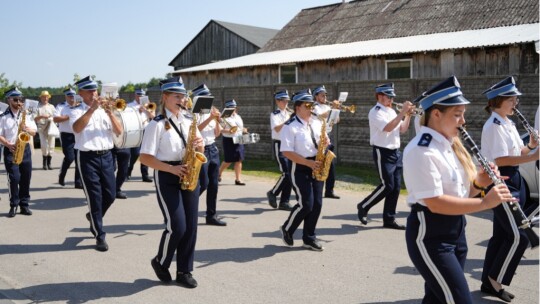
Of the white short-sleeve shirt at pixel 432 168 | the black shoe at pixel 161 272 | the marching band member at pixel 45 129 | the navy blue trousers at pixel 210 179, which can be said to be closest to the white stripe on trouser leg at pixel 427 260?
the white short-sleeve shirt at pixel 432 168

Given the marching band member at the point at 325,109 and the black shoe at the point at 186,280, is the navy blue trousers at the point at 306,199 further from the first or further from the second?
the marching band member at the point at 325,109

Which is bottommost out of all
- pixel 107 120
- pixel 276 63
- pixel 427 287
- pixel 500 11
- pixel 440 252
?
pixel 427 287

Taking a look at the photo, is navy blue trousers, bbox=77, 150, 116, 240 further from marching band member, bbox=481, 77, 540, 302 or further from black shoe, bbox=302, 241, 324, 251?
marching band member, bbox=481, 77, 540, 302

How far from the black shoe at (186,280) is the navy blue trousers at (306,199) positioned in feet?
6.10

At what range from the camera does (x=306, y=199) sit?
24.0 feet

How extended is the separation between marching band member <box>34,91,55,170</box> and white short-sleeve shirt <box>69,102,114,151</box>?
978cm

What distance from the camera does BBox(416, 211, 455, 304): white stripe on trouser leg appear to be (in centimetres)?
384

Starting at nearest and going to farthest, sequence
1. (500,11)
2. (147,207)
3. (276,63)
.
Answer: (147,207)
(500,11)
(276,63)

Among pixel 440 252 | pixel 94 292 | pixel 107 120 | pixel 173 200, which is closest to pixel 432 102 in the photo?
pixel 440 252

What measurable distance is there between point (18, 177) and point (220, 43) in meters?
33.4

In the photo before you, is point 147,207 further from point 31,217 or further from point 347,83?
point 347,83

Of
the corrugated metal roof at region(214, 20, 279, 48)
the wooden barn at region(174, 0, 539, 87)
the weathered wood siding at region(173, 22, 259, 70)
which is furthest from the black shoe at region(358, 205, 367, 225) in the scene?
the weathered wood siding at region(173, 22, 259, 70)

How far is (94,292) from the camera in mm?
5863

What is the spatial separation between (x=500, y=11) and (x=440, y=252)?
1988 centimetres
